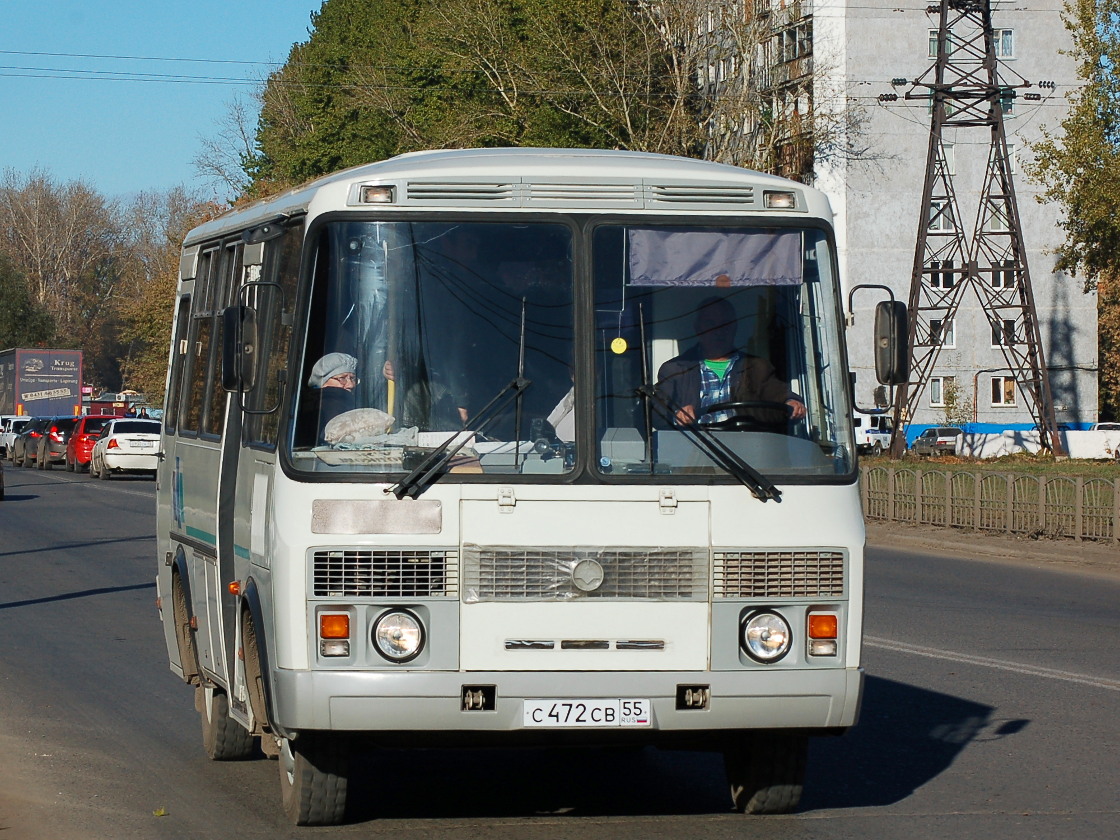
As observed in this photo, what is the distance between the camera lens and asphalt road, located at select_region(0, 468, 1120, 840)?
268 inches

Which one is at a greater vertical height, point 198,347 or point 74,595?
point 198,347

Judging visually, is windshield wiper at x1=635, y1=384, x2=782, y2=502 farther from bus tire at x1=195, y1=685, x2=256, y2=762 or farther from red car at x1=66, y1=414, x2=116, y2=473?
red car at x1=66, y1=414, x2=116, y2=473

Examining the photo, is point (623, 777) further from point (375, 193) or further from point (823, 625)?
point (375, 193)

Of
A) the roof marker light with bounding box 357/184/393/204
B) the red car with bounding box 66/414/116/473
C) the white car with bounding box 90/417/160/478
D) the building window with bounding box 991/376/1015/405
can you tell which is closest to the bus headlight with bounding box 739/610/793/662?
the roof marker light with bounding box 357/184/393/204

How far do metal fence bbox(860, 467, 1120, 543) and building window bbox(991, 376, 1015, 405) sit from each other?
126 feet

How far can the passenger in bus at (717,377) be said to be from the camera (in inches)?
250

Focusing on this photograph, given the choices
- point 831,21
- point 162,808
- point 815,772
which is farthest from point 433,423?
point 831,21

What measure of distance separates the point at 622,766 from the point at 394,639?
242cm

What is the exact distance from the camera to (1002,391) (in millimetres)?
65188

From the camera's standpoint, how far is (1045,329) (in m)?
67.1

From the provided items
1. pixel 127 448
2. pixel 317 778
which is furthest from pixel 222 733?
pixel 127 448

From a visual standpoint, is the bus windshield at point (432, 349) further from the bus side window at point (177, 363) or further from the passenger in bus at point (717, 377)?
the bus side window at point (177, 363)

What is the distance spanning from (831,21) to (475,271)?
59.8m

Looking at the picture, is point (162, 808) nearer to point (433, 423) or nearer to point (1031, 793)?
point (433, 423)
